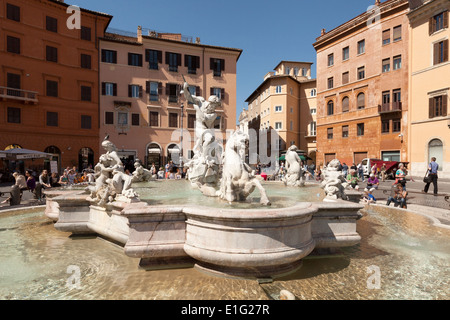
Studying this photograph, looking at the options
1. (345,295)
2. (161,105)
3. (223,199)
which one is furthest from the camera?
(161,105)

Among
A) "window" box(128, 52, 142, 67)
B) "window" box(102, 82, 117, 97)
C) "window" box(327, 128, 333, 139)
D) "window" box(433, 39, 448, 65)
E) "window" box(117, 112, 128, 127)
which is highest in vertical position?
"window" box(128, 52, 142, 67)

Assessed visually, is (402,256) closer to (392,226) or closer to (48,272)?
(392,226)

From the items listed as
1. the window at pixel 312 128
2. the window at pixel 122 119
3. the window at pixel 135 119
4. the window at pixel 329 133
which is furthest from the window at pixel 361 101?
the window at pixel 122 119

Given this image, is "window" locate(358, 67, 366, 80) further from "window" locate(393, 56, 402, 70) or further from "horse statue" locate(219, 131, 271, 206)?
"horse statue" locate(219, 131, 271, 206)

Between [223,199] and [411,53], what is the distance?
96.4 feet

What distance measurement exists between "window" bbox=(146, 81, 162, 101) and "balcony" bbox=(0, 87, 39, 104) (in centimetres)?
1066

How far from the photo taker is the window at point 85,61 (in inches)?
1042

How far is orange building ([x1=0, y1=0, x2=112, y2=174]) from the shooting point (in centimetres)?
2272

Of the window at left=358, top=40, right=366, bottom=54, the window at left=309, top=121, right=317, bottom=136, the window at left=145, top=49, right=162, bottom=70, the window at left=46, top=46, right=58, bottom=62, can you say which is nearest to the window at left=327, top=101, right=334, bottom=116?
the window at left=358, top=40, right=366, bottom=54

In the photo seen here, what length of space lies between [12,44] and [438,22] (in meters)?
38.0

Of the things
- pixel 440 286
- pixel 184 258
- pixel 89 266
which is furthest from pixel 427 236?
pixel 89 266

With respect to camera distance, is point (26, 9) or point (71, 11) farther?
point (71, 11)
